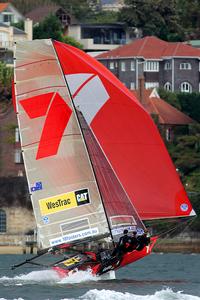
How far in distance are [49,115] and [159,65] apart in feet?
215

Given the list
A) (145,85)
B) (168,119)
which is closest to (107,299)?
(168,119)

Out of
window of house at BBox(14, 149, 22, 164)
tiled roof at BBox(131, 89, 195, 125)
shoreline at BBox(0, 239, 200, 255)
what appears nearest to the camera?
shoreline at BBox(0, 239, 200, 255)

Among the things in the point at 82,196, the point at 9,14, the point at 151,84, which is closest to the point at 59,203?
the point at 82,196

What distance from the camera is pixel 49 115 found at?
1818 inches

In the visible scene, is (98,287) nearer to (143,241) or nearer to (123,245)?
(123,245)

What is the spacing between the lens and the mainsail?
151ft

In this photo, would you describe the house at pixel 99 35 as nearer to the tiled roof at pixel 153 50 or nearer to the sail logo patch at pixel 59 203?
Result: the tiled roof at pixel 153 50

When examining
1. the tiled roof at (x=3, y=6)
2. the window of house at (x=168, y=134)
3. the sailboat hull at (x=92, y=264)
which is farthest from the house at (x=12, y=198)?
the sailboat hull at (x=92, y=264)

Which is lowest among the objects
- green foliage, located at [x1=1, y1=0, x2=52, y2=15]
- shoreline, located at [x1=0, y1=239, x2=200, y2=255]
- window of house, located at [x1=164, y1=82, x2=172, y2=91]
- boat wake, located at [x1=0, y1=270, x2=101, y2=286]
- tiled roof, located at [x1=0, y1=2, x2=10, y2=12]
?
shoreline, located at [x1=0, y1=239, x2=200, y2=255]

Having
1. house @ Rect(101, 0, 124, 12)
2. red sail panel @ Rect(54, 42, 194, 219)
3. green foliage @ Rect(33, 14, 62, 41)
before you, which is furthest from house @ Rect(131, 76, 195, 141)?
red sail panel @ Rect(54, 42, 194, 219)

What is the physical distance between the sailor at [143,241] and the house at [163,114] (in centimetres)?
4565

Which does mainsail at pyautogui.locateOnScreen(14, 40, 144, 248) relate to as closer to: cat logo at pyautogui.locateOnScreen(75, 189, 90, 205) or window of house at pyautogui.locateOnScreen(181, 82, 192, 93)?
cat logo at pyautogui.locateOnScreen(75, 189, 90, 205)

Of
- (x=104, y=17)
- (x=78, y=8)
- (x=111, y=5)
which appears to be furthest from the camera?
(x=111, y=5)

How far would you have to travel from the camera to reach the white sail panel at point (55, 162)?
46.0m
